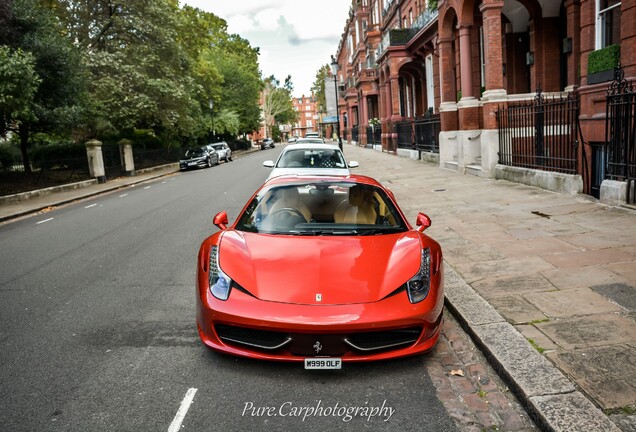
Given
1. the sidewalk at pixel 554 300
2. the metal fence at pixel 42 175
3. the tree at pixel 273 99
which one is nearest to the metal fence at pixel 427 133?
the sidewalk at pixel 554 300

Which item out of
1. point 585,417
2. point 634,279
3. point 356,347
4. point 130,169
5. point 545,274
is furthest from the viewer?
point 130,169

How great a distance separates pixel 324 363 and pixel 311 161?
8.13m

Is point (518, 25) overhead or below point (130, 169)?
overhead

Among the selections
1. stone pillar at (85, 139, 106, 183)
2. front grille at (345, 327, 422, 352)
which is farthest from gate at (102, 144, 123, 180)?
front grille at (345, 327, 422, 352)

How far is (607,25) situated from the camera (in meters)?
10.9

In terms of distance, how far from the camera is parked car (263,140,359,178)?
35.7 ft

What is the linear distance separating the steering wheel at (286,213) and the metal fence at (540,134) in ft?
25.9

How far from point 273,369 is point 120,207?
12755 millimetres

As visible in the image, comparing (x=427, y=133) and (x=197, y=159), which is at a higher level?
(x=427, y=133)

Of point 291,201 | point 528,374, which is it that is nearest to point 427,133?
point 291,201

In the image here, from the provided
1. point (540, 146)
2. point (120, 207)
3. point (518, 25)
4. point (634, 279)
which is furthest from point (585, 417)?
point (518, 25)

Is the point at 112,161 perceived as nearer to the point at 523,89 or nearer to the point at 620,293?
the point at 523,89

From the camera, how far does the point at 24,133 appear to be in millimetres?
22391

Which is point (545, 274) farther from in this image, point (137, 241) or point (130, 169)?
point (130, 169)
